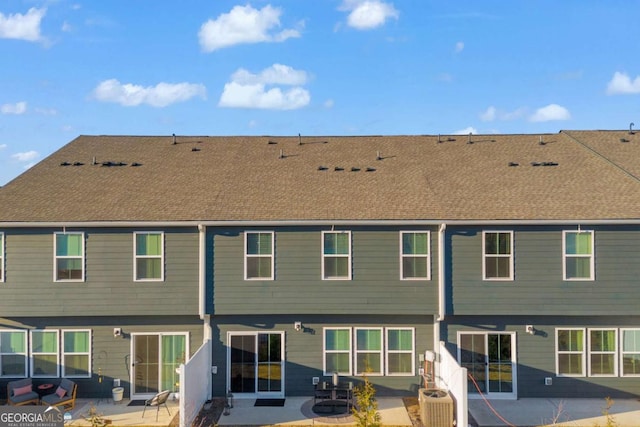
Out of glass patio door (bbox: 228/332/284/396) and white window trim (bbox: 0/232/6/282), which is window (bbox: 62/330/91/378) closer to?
white window trim (bbox: 0/232/6/282)

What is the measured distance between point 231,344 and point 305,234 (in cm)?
385

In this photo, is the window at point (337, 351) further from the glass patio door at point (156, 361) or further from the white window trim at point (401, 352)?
the glass patio door at point (156, 361)

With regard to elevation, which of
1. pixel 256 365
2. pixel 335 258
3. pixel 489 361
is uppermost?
pixel 335 258

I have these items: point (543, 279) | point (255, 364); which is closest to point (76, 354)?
point (255, 364)

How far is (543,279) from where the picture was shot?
12.6m

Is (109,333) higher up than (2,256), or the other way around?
(2,256)

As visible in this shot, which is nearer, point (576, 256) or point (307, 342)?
point (576, 256)

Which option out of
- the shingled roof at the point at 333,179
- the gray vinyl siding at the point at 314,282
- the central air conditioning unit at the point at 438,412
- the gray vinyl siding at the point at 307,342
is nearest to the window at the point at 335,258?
the gray vinyl siding at the point at 314,282

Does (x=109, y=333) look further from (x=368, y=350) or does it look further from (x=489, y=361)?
(x=489, y=361)

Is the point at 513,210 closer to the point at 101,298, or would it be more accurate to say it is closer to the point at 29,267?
the point at 101,298

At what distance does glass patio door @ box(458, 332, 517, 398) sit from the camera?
13102 mm

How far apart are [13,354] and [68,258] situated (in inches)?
129

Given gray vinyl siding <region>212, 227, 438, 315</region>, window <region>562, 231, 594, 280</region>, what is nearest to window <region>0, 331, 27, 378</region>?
gray vinyl siding <region>212, 227, 438, 315</region>

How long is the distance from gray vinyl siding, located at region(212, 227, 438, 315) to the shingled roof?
61cm
